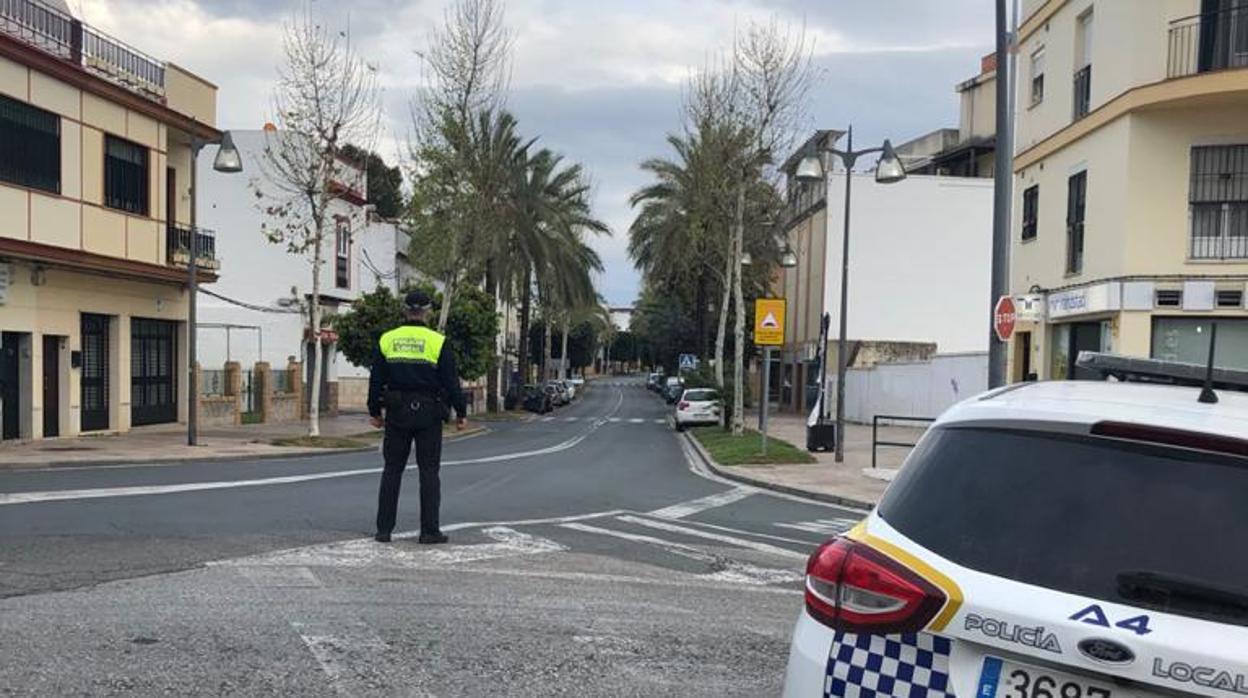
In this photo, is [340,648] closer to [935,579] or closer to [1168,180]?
[935,579]

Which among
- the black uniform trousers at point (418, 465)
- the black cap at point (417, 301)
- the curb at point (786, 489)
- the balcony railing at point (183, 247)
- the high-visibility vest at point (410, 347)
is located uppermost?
the balcony railing at point (183, 247)

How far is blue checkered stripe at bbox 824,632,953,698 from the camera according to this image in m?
2.58

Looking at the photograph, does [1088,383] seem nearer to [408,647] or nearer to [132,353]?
[408,647]

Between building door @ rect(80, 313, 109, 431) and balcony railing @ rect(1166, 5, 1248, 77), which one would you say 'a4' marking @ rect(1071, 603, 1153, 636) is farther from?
building door @ rect(80, 313, 109, 431)

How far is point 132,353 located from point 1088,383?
25289mm

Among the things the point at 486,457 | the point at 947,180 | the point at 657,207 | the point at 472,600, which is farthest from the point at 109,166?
the point at 947,180

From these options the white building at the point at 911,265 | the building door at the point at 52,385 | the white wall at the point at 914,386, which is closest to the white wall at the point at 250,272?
the building door at the point at 52,385

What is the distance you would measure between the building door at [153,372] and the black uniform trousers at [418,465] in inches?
757

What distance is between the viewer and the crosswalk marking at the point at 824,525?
11.1 meters

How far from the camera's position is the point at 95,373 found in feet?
77.3

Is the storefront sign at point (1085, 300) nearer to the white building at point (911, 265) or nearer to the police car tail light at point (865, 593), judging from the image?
the police car tail light at point (865, 593)

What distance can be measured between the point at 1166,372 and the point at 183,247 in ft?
84.0

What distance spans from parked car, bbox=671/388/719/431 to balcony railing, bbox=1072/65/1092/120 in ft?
54.2

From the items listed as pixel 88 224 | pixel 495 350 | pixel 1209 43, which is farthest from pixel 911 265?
pixel 88 224
